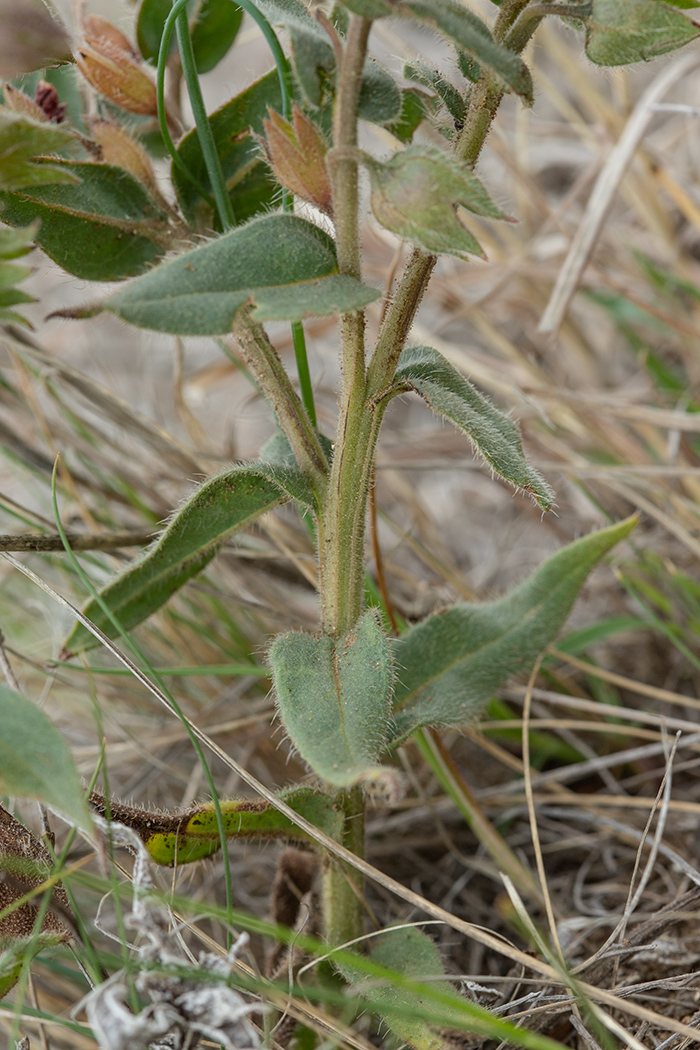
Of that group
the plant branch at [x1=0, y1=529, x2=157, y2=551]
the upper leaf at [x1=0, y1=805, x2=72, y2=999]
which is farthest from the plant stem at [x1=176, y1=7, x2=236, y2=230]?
the upper leaf at [x1=0, y1=805, x2=72, y2=999]

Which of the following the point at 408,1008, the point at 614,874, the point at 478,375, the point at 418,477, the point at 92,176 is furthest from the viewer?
the point at 418,477

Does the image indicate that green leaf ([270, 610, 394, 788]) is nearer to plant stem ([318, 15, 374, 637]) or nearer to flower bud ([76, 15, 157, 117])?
plant stem ([318, 15, 374, 637])

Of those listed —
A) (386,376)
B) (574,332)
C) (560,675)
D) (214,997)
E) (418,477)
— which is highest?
(386,376)

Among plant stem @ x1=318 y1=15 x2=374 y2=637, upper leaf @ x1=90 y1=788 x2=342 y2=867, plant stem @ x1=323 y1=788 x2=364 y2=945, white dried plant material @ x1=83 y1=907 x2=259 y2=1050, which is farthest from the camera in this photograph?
plant stem @ x1=323 y1=788 x2=364 y2=945

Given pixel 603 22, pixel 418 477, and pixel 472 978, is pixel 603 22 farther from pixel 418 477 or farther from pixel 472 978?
pixel 418 477

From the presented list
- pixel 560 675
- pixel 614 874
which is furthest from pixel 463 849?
pixel 560 675

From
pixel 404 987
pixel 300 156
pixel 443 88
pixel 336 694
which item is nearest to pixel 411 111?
pixel 443 88

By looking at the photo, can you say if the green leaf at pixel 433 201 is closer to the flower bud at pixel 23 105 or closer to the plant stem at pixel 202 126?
the plant stem at pixel 202 126

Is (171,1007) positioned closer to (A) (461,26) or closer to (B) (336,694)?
(B) (336,694)
